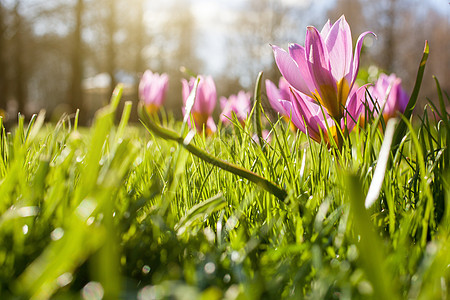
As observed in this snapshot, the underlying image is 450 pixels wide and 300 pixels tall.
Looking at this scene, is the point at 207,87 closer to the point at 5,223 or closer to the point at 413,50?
the point at 5,223

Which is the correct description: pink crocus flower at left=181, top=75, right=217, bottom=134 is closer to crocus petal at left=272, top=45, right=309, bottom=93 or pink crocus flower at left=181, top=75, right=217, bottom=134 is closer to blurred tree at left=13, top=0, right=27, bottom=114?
crocus petal at left=272, top=45, right=309, bottom=93

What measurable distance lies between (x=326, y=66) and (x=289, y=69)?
6cm

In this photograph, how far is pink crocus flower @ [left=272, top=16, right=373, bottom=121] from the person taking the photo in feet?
2.31

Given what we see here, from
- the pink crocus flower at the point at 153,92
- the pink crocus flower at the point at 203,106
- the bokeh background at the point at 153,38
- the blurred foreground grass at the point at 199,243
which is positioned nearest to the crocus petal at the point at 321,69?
the blurred foreground grass at the point at 199,243

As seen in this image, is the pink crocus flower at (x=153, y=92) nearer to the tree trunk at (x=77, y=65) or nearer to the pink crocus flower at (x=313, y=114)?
the pink crocus flower at (x=313, y=114)

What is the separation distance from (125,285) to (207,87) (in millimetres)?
1190

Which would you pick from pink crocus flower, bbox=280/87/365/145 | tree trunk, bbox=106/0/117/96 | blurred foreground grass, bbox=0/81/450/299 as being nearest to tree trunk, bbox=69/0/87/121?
tree trunk, bbox=106/0/117/96

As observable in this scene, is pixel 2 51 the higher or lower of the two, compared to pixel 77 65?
higher

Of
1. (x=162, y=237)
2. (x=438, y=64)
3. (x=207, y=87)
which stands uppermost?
(x=162, y=237)

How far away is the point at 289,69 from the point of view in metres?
0.74

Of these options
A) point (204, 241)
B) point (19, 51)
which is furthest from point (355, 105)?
point (19, 51)

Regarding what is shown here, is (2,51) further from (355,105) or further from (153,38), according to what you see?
(355,105)

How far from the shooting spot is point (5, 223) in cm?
41

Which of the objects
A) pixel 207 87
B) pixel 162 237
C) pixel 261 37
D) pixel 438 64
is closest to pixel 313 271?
pixel 162 237
